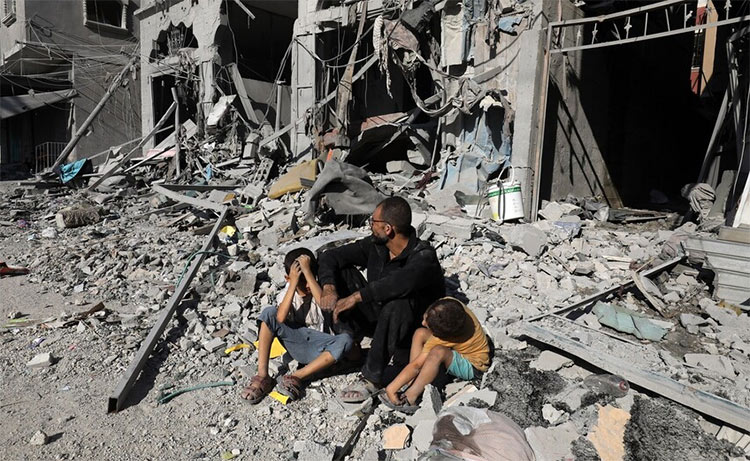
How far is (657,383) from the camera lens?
9.45ft

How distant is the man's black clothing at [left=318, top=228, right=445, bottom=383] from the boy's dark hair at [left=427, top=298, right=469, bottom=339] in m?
0.18

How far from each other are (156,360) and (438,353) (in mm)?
2154

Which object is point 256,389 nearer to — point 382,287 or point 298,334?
point 298,334

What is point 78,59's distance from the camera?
1916 centimetres

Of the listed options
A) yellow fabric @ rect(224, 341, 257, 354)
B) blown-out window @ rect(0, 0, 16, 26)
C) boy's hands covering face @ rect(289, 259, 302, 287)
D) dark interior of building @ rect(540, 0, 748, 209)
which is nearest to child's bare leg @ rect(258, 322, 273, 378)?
boy's hands covering face @ rect(289, 259, 302, 287)

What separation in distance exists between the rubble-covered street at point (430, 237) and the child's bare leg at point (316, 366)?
169mm

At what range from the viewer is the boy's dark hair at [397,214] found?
3318 mm

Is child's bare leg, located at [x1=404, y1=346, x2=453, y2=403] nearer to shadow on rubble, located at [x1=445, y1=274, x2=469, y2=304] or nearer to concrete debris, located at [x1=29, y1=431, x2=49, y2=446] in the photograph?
shadow on rubble, located at [x1=445, y1=274, x2=469, y2=304]

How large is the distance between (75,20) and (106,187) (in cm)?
1036

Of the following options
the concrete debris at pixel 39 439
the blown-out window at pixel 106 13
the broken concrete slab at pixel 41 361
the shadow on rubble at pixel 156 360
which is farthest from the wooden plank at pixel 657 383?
the blown-out window at pixel 106 13

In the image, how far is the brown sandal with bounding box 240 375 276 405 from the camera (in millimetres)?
3139

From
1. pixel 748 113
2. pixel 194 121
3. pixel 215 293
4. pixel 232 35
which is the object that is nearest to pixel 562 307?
pixel 215 293

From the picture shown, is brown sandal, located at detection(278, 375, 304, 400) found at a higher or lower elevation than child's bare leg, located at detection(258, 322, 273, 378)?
lower

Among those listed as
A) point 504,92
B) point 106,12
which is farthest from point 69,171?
point 504,92
